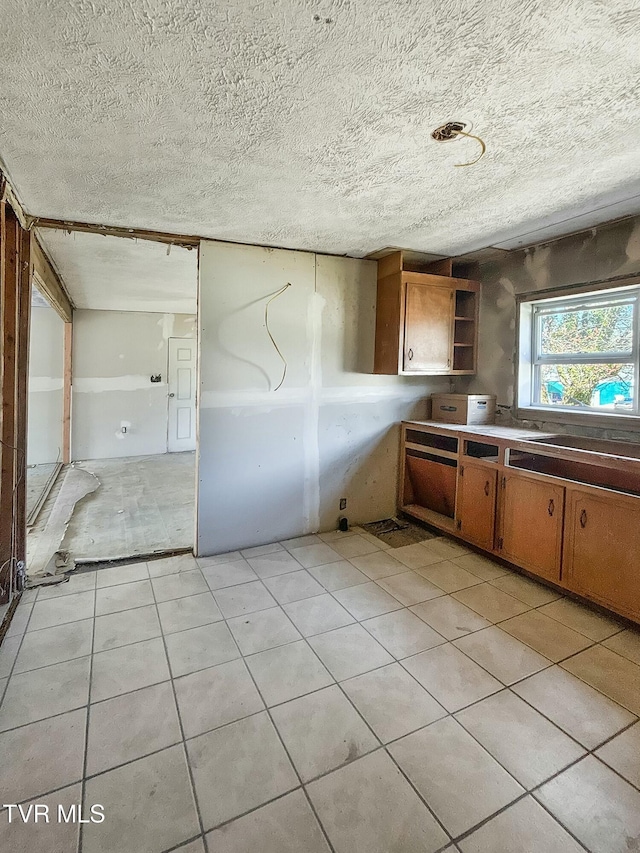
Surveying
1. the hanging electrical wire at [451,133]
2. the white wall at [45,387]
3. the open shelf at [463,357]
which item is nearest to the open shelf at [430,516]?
the open shelf at [463,357]

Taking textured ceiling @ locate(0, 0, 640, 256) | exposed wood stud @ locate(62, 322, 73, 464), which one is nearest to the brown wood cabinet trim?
textured ceiling @ locate(0, 0, 640, 256)

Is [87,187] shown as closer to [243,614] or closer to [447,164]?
[447,164]

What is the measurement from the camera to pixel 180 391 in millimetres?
7160

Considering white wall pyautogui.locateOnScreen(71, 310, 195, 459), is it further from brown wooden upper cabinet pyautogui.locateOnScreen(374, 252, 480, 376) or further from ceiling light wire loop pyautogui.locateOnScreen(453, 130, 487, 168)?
ceiling light wire loop pyautogui.locateOnScreen(453, 130, 487, 168)

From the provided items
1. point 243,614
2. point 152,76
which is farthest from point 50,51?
point 243,614

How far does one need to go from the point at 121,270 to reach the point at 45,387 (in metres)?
3.09

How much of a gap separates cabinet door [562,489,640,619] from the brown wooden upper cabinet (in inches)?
61.6

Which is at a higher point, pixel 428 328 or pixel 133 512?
pixel 428 328

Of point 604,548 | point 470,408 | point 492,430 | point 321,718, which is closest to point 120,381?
point 470,408

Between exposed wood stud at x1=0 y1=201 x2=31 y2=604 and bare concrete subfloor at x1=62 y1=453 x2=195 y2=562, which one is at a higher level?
exposed wood stud at x1=0 y1=201 x2=31 y2=604

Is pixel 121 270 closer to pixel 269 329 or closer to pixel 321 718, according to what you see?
pixel 269 329

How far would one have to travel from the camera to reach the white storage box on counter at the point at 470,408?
3.69 meters

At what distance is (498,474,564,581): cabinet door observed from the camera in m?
2.73

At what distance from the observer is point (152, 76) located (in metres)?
1.43
